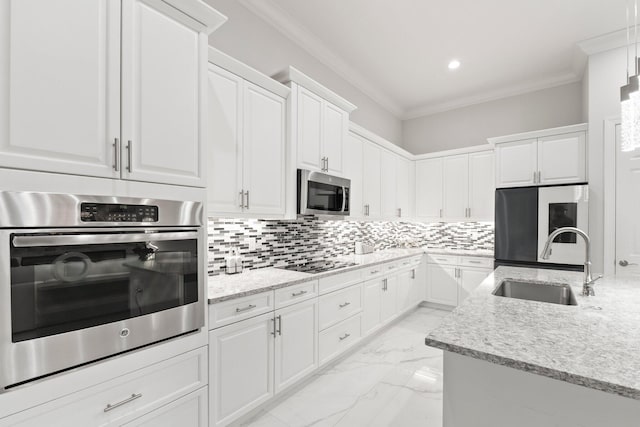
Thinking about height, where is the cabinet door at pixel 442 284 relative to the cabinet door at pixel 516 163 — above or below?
below

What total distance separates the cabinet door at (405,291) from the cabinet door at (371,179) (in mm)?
898

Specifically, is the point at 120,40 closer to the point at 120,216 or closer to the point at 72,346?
the point at 120,216

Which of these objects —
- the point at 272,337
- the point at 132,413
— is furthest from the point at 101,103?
the point at 272,337

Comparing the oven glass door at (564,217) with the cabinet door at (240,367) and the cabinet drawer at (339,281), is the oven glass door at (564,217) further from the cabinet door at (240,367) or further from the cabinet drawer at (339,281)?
the cabinet door at (240,367)

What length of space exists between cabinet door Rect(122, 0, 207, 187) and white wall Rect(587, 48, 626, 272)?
4066 millimetres

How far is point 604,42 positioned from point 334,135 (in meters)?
3.12

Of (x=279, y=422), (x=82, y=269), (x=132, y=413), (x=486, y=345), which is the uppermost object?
(x=82, y=269)

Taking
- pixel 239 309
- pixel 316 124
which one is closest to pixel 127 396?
pixel 239 309

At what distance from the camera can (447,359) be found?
1254 millimetres

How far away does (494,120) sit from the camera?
15.2 ft

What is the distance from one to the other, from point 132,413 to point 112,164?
114 cm

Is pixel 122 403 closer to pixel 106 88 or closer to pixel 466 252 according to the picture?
pixel 106 88

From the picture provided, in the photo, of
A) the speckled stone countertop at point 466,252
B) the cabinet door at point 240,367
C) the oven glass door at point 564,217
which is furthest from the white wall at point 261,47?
the oven glass door at point 564,217

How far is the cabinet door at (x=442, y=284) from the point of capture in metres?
4.41
